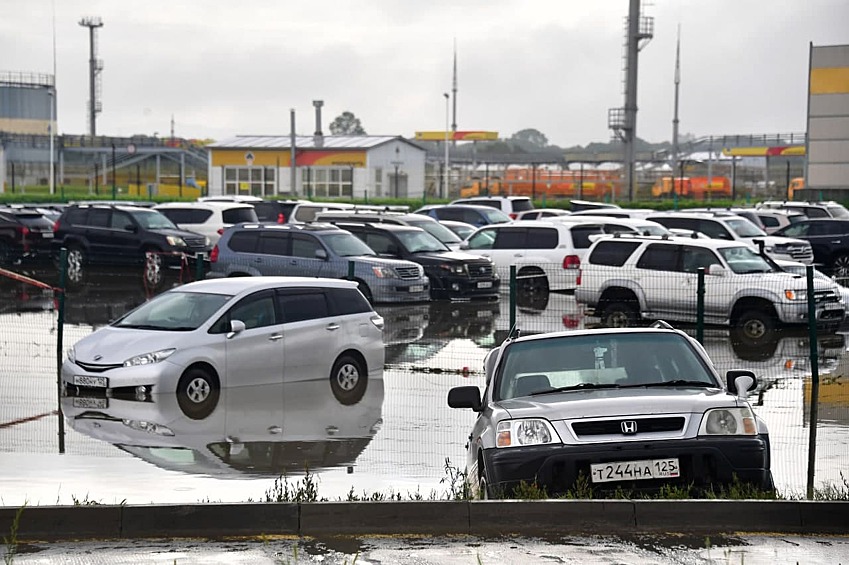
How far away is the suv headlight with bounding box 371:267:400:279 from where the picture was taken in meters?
24.5

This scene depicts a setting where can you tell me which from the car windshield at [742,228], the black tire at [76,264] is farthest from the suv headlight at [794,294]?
the black tire at [76,264]

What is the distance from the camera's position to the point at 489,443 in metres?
8.73

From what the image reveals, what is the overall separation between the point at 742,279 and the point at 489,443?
541 inches

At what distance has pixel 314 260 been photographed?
25.2 metres

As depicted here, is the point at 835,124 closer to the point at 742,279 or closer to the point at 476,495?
the point at 742,279

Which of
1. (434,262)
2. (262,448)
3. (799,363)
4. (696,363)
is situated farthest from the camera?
(434,262)

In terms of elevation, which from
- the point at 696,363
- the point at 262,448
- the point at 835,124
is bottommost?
the point at 262,448

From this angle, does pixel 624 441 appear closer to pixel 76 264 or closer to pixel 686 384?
pixel 686 384

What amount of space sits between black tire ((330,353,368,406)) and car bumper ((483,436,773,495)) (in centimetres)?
796

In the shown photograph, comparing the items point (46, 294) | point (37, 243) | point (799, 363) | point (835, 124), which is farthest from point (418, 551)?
point (835, 124)

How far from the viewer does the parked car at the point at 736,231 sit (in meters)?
32.2

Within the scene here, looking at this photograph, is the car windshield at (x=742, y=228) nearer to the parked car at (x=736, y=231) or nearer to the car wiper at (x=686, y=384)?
the parked car at (x=736, y=231)

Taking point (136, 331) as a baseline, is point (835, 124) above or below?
above

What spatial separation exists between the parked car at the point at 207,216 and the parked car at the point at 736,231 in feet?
36.3
